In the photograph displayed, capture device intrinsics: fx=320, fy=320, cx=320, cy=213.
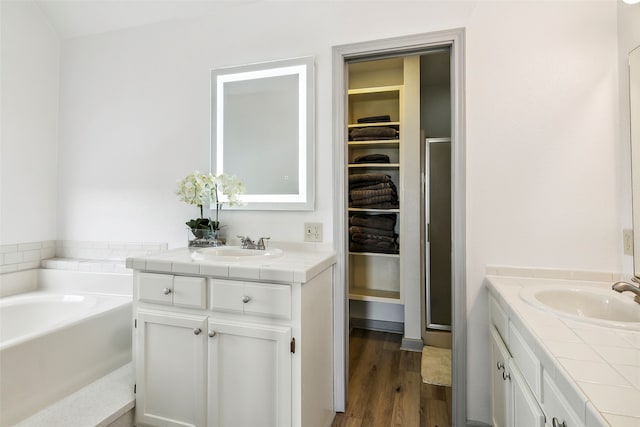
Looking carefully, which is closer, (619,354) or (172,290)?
(619,354)

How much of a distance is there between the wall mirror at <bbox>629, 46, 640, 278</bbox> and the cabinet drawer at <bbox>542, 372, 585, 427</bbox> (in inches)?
33.7

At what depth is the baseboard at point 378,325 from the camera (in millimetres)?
2953

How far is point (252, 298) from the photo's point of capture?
136cm

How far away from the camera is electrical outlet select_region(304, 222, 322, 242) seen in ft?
6.11

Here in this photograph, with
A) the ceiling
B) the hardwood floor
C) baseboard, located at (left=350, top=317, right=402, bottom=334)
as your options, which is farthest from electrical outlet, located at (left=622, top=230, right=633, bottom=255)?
the ceiling

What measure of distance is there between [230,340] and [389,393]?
1.20m

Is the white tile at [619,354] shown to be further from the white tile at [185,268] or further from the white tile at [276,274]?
the white tile at [185,268]

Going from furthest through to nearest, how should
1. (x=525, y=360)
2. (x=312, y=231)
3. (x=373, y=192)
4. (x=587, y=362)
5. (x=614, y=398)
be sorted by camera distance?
(x=373, y=192), (x=312, y=231), (x=525, y=360), (x=587, y=362), (x=614, y=398)

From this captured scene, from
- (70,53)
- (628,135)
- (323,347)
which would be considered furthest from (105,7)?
(628,135)

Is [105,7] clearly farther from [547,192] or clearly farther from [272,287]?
[547,192]

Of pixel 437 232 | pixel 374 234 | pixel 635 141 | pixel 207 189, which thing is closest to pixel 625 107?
pixel 635 141

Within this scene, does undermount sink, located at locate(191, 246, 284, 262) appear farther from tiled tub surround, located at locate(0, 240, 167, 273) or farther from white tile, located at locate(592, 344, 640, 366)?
white tile, located at locate(592, 344, 640, 366)

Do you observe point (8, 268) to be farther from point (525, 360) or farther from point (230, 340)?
point (525, 360)

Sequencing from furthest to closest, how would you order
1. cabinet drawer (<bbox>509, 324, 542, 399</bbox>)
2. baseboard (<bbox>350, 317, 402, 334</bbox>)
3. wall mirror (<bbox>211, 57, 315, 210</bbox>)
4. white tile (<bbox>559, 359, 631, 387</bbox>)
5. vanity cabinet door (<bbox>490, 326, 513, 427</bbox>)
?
baseboard (<bbox>350, 317, 402, 334</bbox>)
wall mirror (<bbox>211, 57, 315, 210</bbox>)
vanity cabinet door (<bbox>490, 326, 513, 427</bbox>)
cabinet drawer (<bbox>509, 324, 542, 399</bbox>)
white tile (<bbox>559, 359, 631, 387</bbox>)
